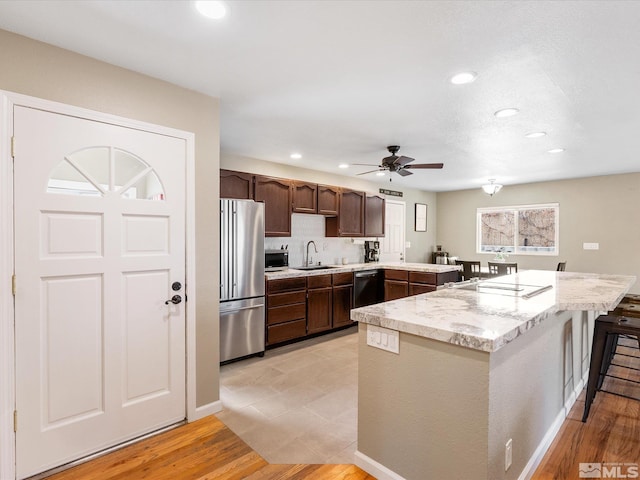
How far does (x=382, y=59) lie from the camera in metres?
2.00

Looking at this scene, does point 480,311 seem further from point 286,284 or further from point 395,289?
point 395,289

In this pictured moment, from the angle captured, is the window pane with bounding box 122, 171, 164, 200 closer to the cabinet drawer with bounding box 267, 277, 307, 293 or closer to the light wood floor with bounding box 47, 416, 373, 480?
the light wood floor with bounding box 47, 416, 373, 480

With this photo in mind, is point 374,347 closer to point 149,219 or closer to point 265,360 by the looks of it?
point 149,219

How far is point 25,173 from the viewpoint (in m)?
1.83

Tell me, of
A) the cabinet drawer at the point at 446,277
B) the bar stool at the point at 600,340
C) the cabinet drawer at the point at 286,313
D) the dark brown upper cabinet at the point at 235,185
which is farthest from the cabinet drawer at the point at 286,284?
the bar stool at the point at 600,340

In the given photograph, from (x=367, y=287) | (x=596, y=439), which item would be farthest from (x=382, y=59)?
(x=367, y=287)

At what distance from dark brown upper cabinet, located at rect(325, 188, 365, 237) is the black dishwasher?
0.75 metres

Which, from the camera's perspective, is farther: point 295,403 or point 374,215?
point 374,215

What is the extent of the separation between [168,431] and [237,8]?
2644mm

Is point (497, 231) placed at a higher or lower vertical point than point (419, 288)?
higher

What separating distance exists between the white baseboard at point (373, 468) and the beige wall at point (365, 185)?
3.67 meters

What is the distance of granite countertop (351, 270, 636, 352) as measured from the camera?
1.48m

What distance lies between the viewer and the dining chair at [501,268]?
16.1 feet

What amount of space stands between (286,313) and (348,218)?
2.08 metres
